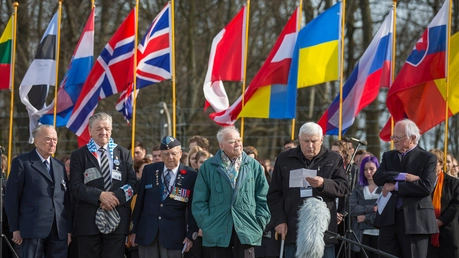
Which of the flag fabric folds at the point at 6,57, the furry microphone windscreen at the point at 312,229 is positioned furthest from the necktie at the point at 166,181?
the flag fabric folds at the point at 6,57

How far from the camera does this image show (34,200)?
9.95m

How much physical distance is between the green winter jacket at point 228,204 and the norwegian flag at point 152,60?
4.56 m

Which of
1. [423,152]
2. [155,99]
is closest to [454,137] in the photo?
[155,99]

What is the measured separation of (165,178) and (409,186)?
8.62ft

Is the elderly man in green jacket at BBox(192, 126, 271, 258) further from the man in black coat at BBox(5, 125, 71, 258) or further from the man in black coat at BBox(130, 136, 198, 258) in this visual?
the man in black coat at BBox(5, 125, 71, 258)

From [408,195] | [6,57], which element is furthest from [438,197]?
[6,57]

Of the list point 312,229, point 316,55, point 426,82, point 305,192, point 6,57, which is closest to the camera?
point 312,229

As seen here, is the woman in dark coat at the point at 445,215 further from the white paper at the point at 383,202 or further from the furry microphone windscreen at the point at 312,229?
the furry microphone windscreen at the point at 312,229

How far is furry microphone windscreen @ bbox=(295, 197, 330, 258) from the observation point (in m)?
8.04

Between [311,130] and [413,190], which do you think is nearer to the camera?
[311,130]

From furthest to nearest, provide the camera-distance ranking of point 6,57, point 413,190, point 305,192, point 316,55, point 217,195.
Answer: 1. point 6,57
2. point 316,55
3. point 217,195
4. point 413,190
5. point 305,192

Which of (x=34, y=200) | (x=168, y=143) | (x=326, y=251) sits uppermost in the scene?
(x=168, y=143)

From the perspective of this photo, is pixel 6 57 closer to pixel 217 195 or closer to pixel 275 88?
pixel 275 88

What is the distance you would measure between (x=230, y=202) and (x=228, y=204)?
29 mm
